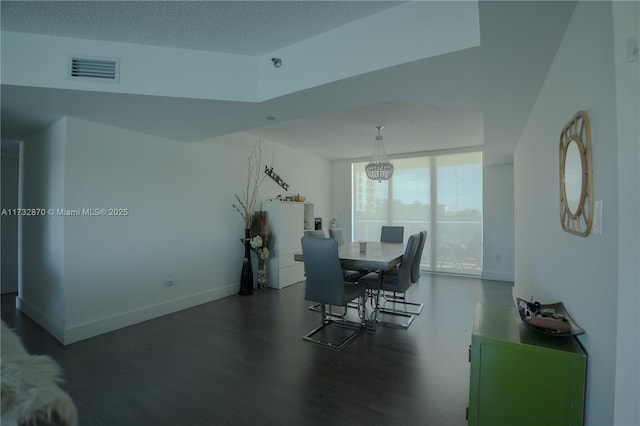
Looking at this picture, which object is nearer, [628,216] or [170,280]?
[628,216]

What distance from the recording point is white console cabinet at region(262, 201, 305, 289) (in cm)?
487

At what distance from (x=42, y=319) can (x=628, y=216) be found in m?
4.78

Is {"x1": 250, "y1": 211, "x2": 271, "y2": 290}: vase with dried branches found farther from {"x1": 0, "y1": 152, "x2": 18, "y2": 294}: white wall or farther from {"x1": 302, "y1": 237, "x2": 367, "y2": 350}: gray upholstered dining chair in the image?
{"x1": 0, "y1": 152, "x2": 18, "y2": 294}: white wall

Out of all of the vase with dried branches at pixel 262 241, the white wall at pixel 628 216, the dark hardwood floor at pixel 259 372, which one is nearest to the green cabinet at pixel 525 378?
the white wall at pixel 628 216

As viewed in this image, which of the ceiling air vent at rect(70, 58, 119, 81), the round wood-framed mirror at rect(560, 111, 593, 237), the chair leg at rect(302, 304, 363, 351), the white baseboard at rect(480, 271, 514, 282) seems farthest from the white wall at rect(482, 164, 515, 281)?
the ceiling air vent at rect(70, 58, 119, 81)

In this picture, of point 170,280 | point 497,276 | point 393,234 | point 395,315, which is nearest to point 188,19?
point 170,280

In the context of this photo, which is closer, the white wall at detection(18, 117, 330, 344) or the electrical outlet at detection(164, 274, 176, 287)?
the white wall at detection(18, 117, 330, 344)

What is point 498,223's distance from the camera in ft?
17.8

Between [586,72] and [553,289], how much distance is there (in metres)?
1.20

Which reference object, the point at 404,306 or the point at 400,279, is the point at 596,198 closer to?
the point at 400,279

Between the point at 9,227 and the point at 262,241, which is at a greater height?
A: the point at 9,227

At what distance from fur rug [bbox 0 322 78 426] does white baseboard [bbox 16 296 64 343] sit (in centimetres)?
289

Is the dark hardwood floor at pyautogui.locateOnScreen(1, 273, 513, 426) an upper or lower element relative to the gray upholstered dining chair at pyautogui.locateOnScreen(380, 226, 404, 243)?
lower

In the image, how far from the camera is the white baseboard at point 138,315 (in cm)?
282
